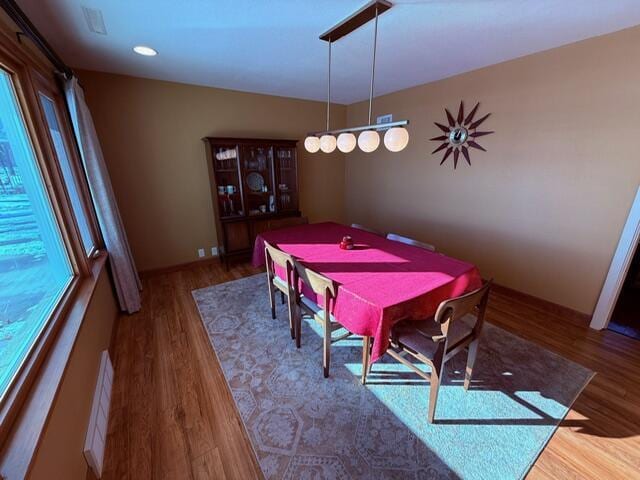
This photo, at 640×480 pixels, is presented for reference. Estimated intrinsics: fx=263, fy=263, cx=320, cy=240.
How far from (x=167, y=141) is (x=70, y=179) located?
1251 mm

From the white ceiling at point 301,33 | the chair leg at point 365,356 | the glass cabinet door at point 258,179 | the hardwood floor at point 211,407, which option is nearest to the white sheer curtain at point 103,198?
the hardwood floor at point 211,407

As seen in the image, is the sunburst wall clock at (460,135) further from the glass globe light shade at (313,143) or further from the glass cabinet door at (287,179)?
the glass cabinet door at (287,179)

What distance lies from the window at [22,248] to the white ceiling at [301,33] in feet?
2.77

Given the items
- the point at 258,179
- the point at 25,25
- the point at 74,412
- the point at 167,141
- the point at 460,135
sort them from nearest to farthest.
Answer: the point at 74,412, the point at 25,25, the point at 460,135, the point at 167,141, the point at 258,179

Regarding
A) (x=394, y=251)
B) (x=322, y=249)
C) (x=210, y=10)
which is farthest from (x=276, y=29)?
(x=394, y=251)

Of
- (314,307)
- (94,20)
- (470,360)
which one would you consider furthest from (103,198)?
(470,360)

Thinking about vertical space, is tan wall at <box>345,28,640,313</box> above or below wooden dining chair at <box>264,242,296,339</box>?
above

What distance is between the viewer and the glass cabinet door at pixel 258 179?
3.65 m

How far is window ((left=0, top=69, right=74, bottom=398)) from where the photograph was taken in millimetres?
1112

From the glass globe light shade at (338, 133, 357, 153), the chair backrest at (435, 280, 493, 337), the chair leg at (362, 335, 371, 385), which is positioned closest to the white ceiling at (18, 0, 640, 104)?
the glass globe light shade at (338, 133, 357, 153)

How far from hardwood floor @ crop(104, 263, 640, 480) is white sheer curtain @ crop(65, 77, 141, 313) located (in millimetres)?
289

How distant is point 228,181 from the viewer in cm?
364

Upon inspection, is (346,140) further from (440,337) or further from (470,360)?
(470,360)

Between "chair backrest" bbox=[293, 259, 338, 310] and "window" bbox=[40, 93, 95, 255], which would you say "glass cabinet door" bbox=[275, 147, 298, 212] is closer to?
"window" bbox=[40, 93, 95, 255]
